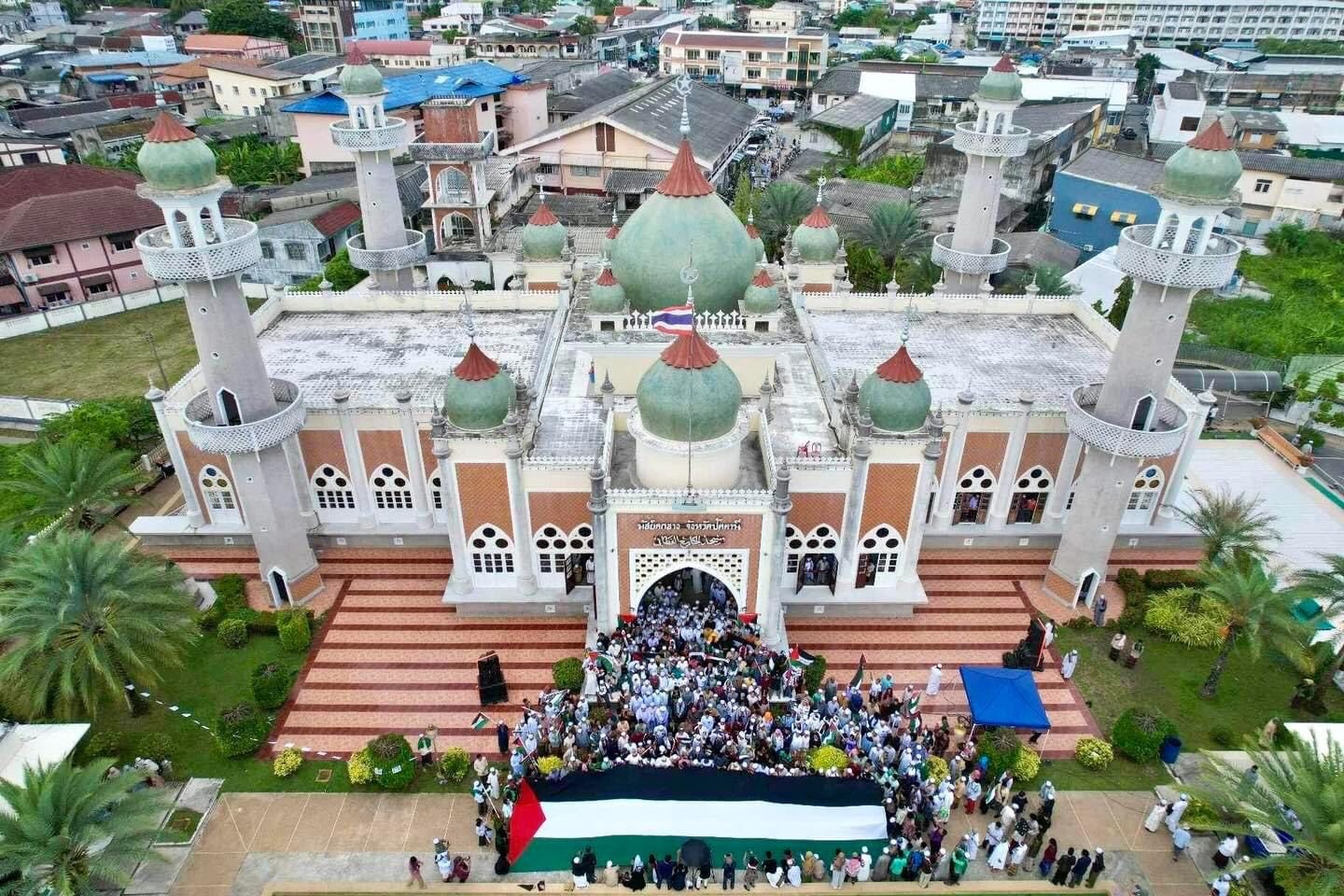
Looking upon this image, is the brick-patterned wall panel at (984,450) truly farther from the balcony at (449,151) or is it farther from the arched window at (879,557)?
the balcony at (449,151)

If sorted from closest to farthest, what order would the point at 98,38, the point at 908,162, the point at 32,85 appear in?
1. the point at 908,162
2. the point at 32,85
3. the point at 98,38

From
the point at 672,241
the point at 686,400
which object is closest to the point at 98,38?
the point at 672,241

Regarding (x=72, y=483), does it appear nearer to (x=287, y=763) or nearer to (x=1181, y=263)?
(x=287, y=763)

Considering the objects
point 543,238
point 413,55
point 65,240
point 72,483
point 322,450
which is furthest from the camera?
point 413,55

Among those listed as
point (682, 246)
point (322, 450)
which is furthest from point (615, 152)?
point (322, 450)

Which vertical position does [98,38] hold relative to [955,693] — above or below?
above

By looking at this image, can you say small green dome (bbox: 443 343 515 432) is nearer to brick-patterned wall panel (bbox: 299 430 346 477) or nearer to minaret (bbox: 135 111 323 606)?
minaret (bbox: 135 111 323 606)

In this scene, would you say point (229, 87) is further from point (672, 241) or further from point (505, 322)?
point (672, 241)
